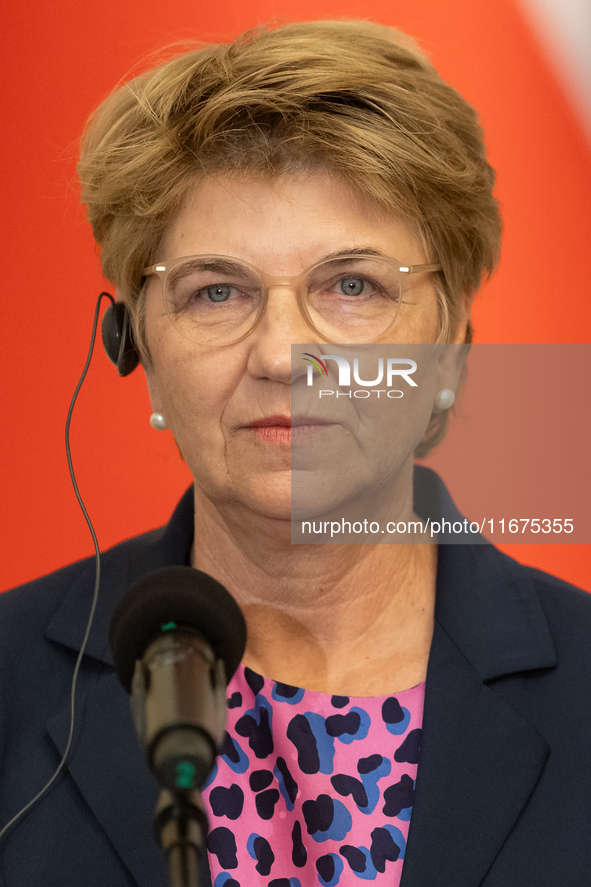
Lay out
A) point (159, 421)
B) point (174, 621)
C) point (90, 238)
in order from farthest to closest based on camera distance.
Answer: point (90, 238), point (159, 421), point (174, 621)

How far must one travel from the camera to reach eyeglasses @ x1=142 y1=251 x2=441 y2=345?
4.42 ft

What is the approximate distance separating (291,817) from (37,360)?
4.20 ft

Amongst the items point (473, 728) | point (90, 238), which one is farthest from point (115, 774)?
point (90, 238)

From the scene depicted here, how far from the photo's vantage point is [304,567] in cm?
150

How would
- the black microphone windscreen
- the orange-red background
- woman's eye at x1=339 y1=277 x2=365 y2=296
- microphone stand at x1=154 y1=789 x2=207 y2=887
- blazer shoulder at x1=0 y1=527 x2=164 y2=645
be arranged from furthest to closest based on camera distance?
the orange-red background
blazer shoulder at x1=0 y1=527 x2=164 y2=645
woman's eye at x1=339 y1=277 x2=365 y2=296
the black microphone windscreen
microphone stand at x1=154 y1=789 x2=207 y2=887

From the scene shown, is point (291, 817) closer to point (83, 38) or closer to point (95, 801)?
point (95, 801)

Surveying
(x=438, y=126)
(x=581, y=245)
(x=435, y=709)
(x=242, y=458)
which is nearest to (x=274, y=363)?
(x=242, y=458)

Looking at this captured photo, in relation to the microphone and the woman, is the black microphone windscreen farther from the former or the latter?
the woman

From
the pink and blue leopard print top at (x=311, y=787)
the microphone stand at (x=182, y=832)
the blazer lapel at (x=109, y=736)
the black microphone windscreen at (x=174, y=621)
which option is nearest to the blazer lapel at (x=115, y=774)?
the blazer lapel at (x=109, y=736)

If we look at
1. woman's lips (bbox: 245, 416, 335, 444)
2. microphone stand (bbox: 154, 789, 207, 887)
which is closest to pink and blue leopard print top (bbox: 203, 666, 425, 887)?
woman's lips (bbox: 245, 416, 335, 444)

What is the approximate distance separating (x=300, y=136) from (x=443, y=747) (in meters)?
1.00

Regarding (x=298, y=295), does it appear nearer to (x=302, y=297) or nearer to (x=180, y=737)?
(x=302, y=297)

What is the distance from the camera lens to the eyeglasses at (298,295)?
135cm

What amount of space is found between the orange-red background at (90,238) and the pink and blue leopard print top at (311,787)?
34.7 inches
